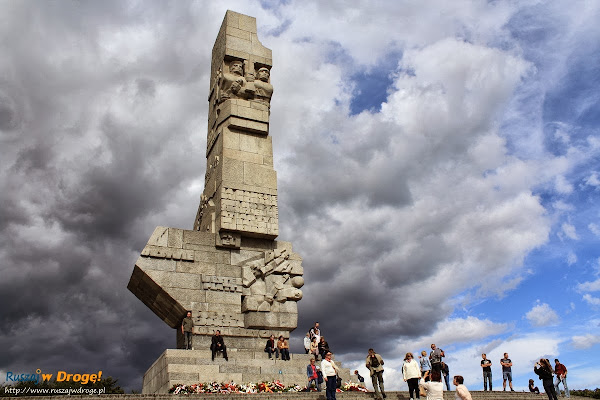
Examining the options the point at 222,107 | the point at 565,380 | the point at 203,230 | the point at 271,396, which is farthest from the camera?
the point at 222,107

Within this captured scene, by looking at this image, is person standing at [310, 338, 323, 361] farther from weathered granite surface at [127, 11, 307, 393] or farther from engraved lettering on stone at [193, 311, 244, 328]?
engraved lettering on stone at [193, 311, 244, 328]

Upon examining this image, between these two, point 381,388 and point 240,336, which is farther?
point 240,336

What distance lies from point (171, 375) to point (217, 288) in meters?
3.45

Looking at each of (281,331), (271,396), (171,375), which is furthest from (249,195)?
(271,396)

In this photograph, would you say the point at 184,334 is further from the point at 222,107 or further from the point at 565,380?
the point at 565,380

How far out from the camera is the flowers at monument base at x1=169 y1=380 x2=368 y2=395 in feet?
43.7

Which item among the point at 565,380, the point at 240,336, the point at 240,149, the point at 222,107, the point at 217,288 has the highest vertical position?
the point at 222,107

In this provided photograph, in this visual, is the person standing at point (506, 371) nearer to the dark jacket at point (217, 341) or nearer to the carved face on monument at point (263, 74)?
the dark jacket at point (217, 341)

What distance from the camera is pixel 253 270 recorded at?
17.3 m

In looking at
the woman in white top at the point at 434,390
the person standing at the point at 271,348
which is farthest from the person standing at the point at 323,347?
the woman in white top at the point at 434,390

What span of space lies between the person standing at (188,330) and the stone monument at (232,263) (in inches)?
6.8

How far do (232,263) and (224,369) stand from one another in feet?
12.7

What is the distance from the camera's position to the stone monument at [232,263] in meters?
14.9

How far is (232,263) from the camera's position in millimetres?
17359
